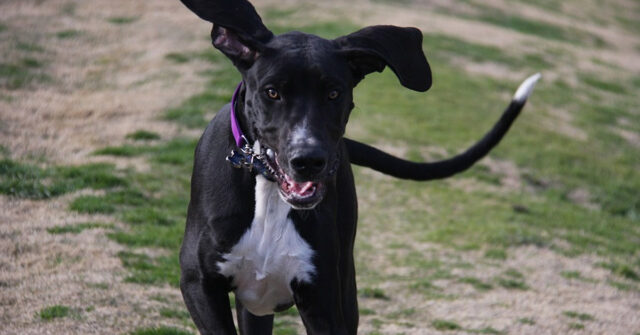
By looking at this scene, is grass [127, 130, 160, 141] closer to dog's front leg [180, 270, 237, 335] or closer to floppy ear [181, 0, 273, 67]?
dog's front leg [180, 270, 237, 335]

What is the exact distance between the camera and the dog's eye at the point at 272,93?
3205mm

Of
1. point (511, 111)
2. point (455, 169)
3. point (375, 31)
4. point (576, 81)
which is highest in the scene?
point (375, 31)

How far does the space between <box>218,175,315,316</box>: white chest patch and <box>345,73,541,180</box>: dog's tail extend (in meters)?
1.21

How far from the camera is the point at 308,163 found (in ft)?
10.2

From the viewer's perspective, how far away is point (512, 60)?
1683 centimetres

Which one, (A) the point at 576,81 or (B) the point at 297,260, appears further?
(A) the point at 576,81

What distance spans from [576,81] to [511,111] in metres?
12.3

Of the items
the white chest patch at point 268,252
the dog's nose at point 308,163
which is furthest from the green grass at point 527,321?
the dog's nose at point 308,163

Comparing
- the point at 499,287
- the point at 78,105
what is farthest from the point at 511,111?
the point at 78,105

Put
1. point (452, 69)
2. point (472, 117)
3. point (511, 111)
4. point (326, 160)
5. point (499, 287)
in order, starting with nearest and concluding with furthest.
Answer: point (326, 160)
point (511, 111)
point (499, 287)
point (472, 117)
point (452, 69)

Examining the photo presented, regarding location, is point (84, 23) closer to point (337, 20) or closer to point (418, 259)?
point (337, 20)

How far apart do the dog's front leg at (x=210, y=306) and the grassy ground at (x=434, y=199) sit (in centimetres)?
132

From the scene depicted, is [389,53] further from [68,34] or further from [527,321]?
[68,34]

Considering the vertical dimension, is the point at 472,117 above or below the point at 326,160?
below
